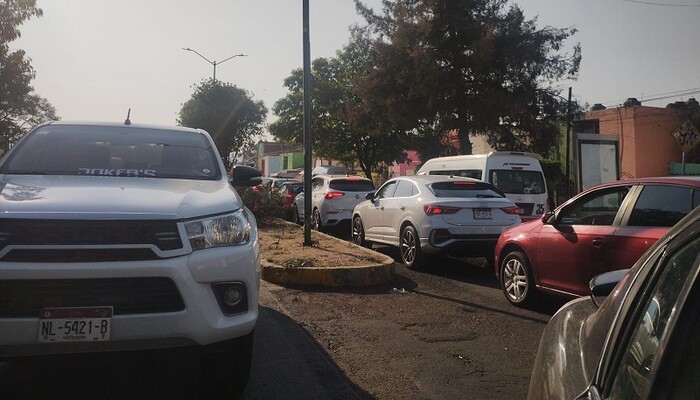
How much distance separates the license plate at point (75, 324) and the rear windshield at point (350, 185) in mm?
11800

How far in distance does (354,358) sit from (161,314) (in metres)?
2.11

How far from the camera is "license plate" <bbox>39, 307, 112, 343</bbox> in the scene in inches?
120

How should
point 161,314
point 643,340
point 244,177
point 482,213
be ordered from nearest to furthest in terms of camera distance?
point 643,340
point 161,314
point 244,177
point 482,213

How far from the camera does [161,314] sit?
10.5ft

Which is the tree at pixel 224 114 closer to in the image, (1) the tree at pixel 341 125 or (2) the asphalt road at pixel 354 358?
(1) the tree at pixel 341 125

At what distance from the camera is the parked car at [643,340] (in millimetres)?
1259

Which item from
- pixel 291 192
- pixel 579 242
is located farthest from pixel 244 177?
pixel 291 192

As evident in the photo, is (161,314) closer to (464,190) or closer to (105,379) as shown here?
(105,379)

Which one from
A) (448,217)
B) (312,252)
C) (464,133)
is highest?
(464,133)

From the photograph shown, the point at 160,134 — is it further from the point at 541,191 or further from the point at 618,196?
the point at 541,191

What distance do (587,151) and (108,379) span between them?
645 inches

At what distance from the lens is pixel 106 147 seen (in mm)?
4715

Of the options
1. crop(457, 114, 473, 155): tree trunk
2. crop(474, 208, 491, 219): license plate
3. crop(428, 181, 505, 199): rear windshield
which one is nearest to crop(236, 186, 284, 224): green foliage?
crop(428, 181, 505, 199): rear windshield

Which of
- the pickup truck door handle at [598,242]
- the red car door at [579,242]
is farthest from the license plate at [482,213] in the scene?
the pickup truck door handle at [598,242]
